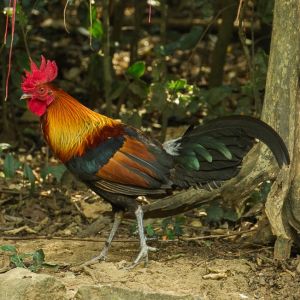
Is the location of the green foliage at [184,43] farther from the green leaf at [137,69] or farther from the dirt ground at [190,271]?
the dirt ground at [190,271]

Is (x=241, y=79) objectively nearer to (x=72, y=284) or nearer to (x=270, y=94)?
(x=270, y=94)

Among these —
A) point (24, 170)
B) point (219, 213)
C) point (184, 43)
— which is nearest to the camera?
point (219, 213)

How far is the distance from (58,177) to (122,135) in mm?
1548

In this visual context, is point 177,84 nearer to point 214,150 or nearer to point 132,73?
point 132,73

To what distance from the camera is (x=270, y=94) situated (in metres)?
5.79

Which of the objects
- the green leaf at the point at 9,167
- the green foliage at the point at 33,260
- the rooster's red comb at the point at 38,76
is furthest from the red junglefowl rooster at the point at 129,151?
the green leaf at the point at 9,167

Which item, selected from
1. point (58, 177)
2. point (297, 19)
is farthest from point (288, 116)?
point (58, 177)

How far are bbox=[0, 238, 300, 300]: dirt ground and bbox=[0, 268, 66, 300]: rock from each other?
6.2 inches

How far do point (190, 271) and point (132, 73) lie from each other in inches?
112

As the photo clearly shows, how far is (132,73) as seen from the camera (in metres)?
7.96

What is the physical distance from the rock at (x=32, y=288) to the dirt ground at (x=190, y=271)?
16 cm

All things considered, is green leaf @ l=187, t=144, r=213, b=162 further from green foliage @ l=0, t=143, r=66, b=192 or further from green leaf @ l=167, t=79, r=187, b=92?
green leaf @ l=167, t=79, r=187, b=92

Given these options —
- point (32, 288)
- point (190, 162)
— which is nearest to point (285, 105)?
point (190, 162)

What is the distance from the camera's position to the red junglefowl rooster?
5.75 m
